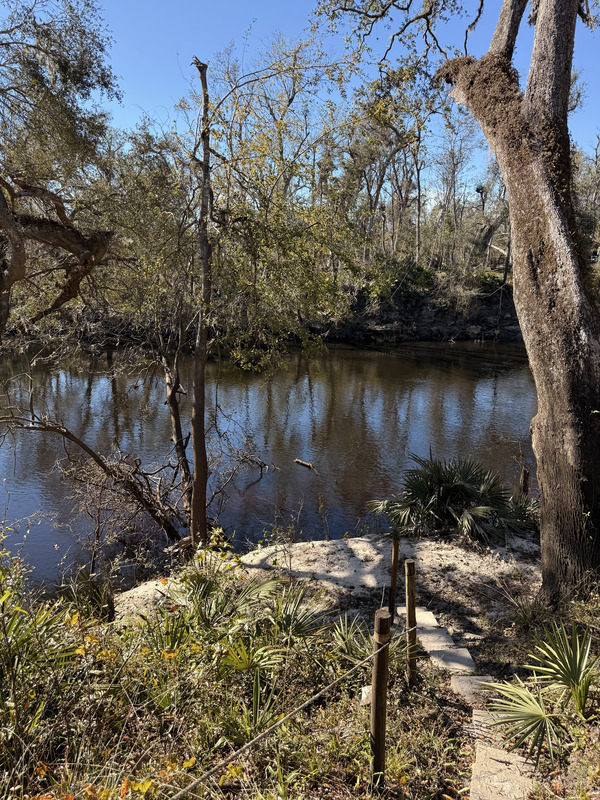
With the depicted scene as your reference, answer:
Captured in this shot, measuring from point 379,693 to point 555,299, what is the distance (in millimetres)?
4298

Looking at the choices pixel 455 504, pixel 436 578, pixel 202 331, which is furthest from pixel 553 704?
pixel 202 331

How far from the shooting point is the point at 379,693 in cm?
319

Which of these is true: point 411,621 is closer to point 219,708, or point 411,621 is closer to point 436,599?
point 219,708

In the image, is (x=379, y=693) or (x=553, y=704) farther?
(x=553, y=704)

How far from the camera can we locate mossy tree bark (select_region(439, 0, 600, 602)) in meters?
5.40

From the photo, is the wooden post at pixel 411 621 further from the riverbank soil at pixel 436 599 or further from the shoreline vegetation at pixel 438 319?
the shoreline vegetation at pixel 438 319

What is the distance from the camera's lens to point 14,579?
396 centimetres

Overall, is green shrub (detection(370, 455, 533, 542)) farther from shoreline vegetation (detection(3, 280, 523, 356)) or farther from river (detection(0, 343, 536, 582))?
shoreline vegetation (detection(3, 280, 523, 356))

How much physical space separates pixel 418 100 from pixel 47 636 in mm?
9201

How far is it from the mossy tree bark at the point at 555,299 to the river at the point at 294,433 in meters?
5.99

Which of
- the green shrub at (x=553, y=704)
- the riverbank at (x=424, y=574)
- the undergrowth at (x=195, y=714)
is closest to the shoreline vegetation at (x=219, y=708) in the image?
the undergrowth at (x=195, y=714)

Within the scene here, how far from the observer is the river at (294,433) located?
475 inches

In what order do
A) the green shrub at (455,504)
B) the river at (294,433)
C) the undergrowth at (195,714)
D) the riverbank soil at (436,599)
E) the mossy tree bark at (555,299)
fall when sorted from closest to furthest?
the undergrowth at (195,714)
the riverbank soil at (436,599)
the mossy tree bark at (555,299)
the green shrub at (455,504)
the river at (294,433)

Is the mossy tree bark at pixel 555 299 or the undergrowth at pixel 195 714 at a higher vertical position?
the mossy tree bark at pixel 555 299
